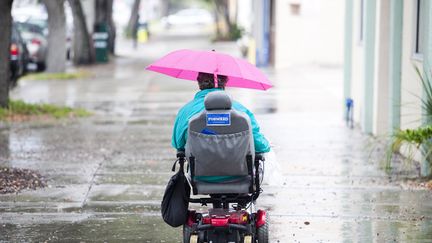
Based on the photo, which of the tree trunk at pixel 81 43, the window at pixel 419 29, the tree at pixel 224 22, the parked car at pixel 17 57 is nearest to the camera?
the window at pixel 419 29

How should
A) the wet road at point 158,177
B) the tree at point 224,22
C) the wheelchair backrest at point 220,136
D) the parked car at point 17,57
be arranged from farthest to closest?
the tree at point 224,22
the parked car at point 17,57
the wet road at point 158,177
the wheelchair backrest at point 220,136

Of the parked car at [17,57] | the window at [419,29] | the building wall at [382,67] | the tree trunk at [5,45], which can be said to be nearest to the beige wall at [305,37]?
the parked car at [17,57]

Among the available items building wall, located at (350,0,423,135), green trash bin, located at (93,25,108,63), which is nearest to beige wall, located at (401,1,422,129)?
building wall, located at (350,0,423,135)

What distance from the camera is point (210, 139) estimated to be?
6.09m

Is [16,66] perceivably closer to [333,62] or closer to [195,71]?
[333,62]

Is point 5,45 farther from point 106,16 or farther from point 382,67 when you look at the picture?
point 106,16

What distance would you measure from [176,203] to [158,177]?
4447 mm

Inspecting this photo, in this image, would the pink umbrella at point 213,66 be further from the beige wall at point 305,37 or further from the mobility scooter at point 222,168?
the beige wall at point 305,37

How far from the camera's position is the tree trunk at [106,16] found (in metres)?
32.8

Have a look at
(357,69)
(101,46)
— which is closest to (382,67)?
(357,69)

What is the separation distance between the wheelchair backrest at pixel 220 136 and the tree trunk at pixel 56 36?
17894 millimetres

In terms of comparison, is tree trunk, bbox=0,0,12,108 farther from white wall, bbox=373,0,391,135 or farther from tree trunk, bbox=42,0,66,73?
tree trunk, bbox=42,0,66,73

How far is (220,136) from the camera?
6082 millimetres

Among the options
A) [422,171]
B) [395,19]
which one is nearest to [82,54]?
[395,19]
